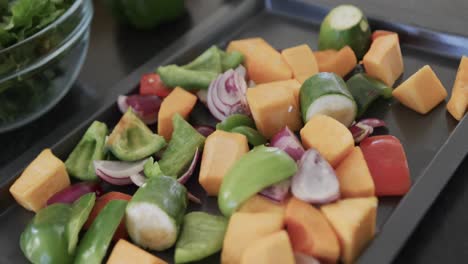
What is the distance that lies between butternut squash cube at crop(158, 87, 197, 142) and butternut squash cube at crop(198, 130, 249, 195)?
0.60ft

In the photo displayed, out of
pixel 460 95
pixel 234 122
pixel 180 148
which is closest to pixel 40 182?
pixel 180 148

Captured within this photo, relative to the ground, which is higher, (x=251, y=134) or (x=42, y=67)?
(x=42, y=67)

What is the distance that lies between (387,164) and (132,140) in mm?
601

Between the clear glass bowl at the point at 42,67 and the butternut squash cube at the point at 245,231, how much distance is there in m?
0.70

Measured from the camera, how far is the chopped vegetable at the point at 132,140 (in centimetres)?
124

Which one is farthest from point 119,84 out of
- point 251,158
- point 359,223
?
point 359,223

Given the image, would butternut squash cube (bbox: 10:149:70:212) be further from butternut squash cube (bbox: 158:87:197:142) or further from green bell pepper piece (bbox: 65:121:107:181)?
butternut squash cube (bbox: 158:87:197:142)

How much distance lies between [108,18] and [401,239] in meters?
1.45

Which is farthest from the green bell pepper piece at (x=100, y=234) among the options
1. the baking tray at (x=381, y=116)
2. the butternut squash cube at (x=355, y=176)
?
the butternut squash cube at (x=355, y=176)

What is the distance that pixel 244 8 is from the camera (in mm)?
1700

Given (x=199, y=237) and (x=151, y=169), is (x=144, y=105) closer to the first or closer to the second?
(x=151, y=169)

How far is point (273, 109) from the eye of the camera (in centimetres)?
122

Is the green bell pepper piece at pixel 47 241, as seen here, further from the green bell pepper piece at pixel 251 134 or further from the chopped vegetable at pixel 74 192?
the green bell pepper piece at pixel 251 134

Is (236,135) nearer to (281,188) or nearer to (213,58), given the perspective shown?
(281,188)
